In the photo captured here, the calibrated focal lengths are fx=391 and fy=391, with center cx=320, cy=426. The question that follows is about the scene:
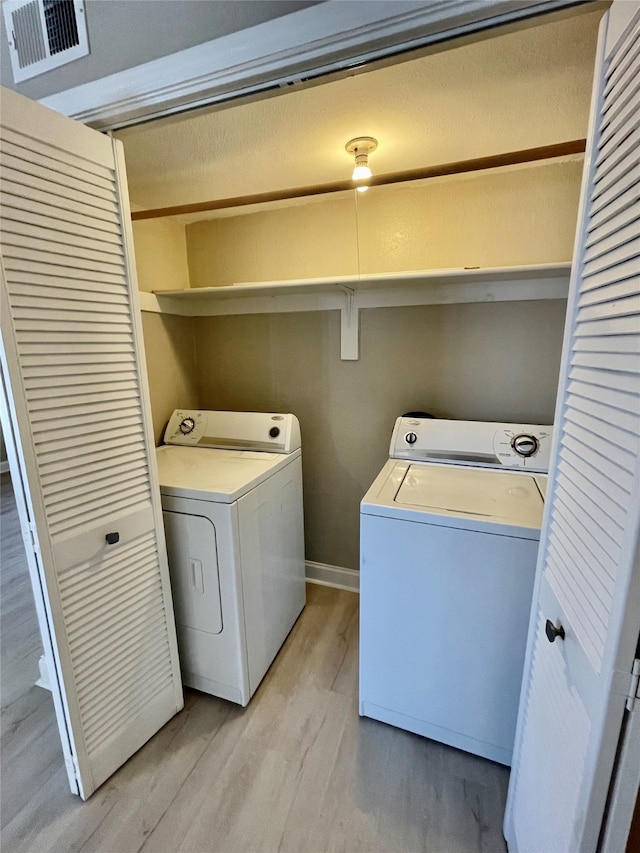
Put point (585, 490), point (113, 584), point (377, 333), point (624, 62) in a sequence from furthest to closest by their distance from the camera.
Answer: point (377, 333) → point (113, 584) → point (585, 490) → point (624, 62)

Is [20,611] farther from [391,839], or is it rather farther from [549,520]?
[549,520]

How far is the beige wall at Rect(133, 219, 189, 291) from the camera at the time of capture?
208cm

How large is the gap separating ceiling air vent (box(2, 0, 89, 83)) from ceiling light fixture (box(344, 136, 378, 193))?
35.0 inches

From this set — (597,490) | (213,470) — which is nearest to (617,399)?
(597,490)

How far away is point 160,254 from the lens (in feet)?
7.28

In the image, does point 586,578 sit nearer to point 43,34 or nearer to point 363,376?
point 363,376

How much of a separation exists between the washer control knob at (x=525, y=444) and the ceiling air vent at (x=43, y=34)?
1968mm

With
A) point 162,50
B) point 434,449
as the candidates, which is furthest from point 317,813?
point 162,50

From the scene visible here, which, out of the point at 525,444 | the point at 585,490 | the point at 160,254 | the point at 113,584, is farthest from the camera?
the point at 160,254

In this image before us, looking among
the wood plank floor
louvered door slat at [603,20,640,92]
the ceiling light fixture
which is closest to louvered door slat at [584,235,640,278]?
louvered door slat at [603,20,640,92]

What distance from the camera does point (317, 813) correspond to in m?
1.27

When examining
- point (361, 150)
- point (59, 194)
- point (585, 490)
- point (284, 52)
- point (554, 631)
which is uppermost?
point (361, 150)

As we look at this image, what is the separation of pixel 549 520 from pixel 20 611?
280 centimetres

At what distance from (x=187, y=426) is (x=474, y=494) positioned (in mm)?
1556
